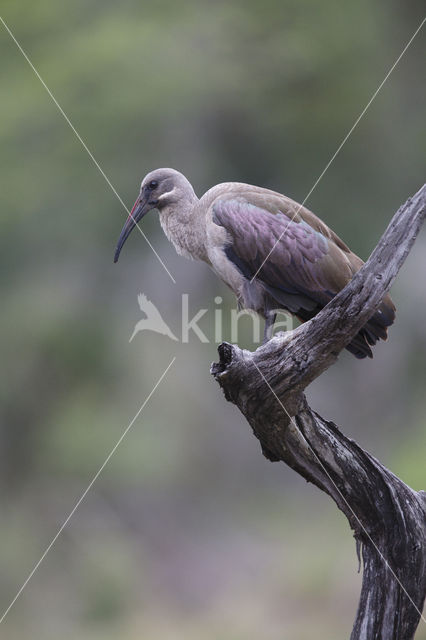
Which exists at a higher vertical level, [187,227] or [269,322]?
[187,227]

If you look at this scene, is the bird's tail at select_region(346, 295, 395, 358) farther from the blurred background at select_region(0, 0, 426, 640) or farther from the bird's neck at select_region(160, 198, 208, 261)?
the blurred background at select_region(0, 0, 426, 640)

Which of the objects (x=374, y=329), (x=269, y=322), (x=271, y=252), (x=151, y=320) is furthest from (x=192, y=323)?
(x=374, y=329)

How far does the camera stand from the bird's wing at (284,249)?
526cm

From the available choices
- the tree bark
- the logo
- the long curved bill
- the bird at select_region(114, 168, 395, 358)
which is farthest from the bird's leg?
the logo

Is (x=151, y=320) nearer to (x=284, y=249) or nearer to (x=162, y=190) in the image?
(x=162, y=190)

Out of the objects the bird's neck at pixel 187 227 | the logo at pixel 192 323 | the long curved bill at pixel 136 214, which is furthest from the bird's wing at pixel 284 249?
the logo at pixel 192 323

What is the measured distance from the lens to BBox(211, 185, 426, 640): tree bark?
441 centimetres

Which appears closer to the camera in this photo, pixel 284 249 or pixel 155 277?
pixel 284 249

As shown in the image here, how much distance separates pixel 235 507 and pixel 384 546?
8.21 meters

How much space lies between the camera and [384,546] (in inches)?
190

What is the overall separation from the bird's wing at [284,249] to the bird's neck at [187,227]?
0.20 metres

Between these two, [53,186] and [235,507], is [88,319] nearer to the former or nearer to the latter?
[53,186]

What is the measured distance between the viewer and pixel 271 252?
536 cm

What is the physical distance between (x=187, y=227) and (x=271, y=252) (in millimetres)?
608
